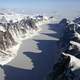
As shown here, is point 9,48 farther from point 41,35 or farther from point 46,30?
point 46,30

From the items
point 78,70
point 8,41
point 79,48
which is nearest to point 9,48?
point 8,41

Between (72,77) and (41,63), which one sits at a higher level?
(72,77)

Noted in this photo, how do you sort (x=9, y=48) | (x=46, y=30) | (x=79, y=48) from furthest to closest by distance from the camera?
(x=46, y=30) → (x=9, y=48) → (x=79, y=48)

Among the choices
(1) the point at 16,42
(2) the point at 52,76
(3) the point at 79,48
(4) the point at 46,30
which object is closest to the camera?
(2) the point at 52,76

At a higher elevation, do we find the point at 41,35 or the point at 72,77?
the point at 72,77

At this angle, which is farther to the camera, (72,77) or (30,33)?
(30,33)

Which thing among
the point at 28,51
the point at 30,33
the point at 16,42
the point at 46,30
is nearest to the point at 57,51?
the point at 28,51

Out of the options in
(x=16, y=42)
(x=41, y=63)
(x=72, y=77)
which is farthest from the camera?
(x=16, y=42)

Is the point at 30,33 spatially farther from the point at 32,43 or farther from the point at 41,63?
the point at 41,63

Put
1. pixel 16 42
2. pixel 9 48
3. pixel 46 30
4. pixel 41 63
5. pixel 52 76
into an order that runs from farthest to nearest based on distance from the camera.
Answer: pixel 46 30
pixel 16 42
pixel 9 48
pixel 41 63
pixel 52 76
